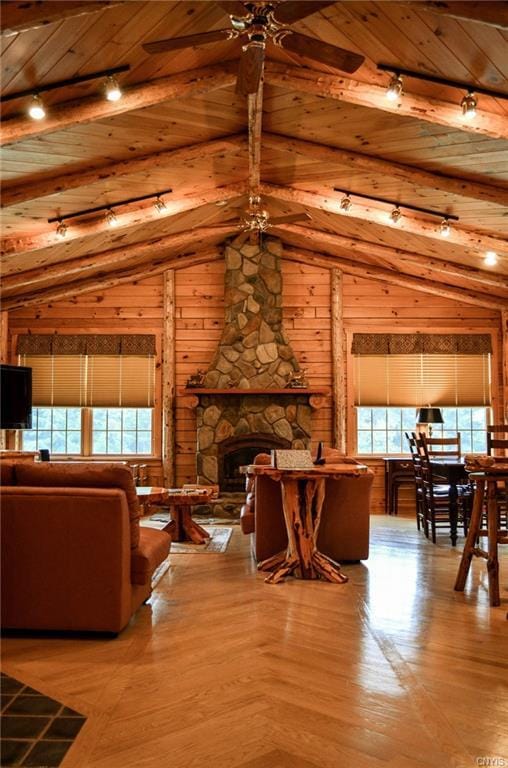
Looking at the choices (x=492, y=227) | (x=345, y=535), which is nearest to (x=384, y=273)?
(x=492, y=227)

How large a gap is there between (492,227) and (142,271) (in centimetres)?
467

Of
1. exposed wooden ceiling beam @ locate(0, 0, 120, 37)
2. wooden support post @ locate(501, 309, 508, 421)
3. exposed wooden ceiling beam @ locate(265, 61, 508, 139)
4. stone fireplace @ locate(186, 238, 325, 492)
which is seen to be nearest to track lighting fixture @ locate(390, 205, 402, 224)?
exposed wooden ceiling beam @ locate(265, 61, 508, 139)

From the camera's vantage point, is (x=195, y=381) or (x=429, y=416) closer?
(x=429, y=416)

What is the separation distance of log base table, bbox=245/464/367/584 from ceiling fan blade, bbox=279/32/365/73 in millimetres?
2613

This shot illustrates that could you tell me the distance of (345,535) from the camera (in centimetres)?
513

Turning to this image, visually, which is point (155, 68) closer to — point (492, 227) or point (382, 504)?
point (492, 227)

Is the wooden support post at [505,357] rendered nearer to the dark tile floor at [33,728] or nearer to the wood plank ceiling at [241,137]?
the wood plank ceiling at [241,137]

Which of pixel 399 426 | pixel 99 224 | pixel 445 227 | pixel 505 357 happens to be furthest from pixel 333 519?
pixel 505 357

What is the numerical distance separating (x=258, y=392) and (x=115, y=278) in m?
2.58

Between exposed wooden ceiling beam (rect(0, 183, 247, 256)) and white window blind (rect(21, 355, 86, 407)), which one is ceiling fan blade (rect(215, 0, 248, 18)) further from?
white window blind (rect(21, 355, 86, 407))

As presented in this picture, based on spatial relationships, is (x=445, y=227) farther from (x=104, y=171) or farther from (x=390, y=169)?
(x=104, y=171)

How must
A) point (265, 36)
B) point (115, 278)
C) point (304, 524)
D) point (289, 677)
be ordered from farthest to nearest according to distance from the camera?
point (115, 278)
point (304, 524)
point (265, 36)
point (289, 677)

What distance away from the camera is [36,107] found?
4.11 metres

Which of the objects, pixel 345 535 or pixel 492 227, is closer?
pixel 345 535
